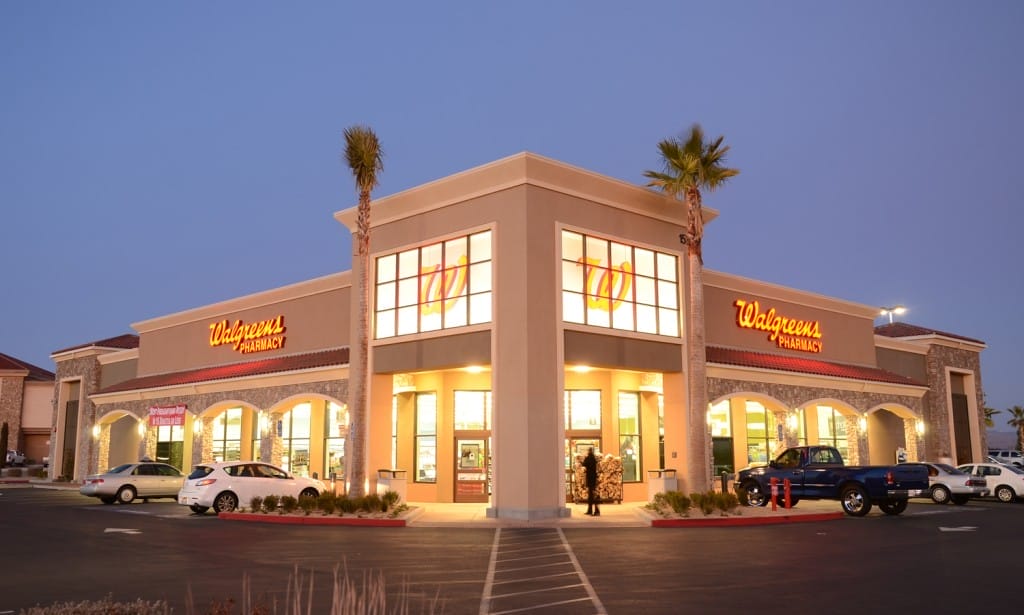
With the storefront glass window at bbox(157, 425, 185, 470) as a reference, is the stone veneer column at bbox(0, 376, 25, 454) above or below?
above

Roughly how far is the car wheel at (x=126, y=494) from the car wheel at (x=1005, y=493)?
3230cm

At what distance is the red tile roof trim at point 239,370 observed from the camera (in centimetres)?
3359

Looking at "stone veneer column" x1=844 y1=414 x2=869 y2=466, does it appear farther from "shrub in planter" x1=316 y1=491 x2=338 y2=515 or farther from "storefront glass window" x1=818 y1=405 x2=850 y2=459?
"shrub in planter" x1=316 y1=491 x2=338 y2=515

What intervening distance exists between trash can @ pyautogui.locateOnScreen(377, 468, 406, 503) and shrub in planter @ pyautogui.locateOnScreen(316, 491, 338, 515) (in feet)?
9.79

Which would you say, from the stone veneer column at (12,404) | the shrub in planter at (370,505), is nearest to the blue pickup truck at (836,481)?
the shrub in planter at (370,505)

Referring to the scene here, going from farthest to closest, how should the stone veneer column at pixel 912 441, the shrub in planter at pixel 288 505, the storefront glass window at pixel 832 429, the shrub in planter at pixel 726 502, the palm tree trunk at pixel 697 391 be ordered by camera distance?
the stone veneer column at pixel 912 441 → the storefront glass window at pixel 832 429 → the palm tree trunk at pixel 697 391 → the shrub in planter at pixel 288 505 → the shrub in planter at pixel 726 502

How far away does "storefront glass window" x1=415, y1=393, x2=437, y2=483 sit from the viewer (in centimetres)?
3123

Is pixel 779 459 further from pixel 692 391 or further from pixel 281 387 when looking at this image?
pixel 281 387

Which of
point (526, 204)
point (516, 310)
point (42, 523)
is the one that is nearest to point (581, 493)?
point (516, 310)

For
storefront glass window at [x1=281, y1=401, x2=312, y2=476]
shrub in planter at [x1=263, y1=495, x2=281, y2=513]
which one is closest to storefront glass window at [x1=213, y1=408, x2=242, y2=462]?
storefront glass window at [x1=281, y1=401, x2=312, y2=476]

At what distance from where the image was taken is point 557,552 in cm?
1655

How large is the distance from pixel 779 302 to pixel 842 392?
450 cm

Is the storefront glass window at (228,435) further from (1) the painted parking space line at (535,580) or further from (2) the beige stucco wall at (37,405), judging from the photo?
(2) the beige stucco wall at (37,405)

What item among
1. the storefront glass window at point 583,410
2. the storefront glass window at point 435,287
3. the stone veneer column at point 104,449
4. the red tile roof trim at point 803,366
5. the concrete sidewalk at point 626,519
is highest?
the storefront glass window at point 435,287
